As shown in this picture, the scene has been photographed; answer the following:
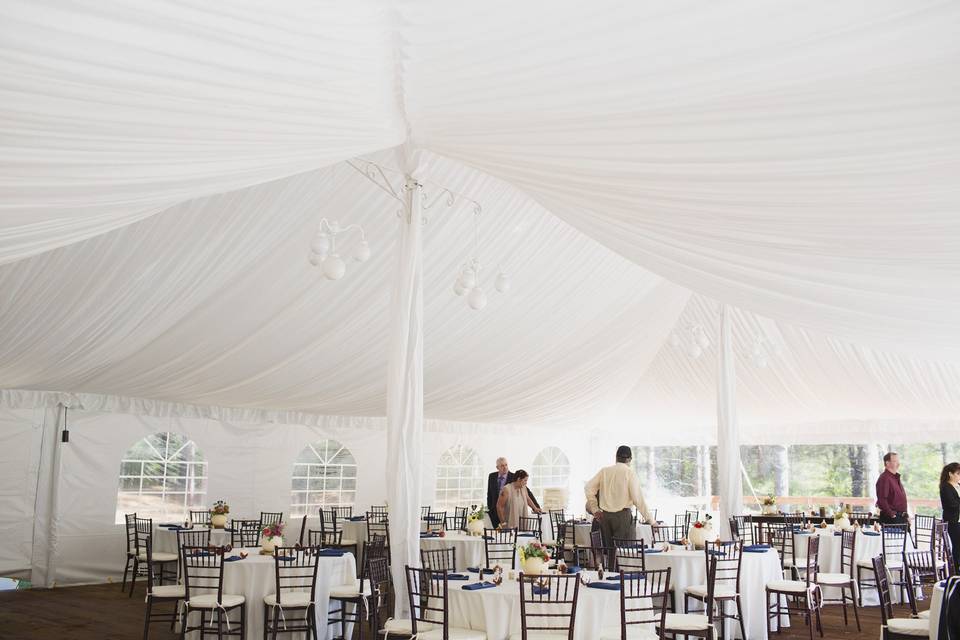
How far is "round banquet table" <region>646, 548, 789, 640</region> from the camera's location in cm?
711

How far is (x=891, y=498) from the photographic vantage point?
31.6ft

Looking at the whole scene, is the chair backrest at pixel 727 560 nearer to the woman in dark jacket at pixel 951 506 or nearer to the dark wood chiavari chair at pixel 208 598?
the woman in dark jacket at pixel 951 506

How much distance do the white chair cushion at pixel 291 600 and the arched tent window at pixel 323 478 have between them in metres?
6.23

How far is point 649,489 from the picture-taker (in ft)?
60.8

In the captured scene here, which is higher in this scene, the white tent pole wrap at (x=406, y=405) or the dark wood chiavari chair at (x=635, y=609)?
the white tent pole wrap at (x=406, y=405)

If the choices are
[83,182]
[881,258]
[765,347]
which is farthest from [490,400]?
[83,182]

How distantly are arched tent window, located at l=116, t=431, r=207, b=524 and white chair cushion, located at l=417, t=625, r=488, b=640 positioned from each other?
23.2 ft

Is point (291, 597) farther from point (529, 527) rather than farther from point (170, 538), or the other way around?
point (529, 527)

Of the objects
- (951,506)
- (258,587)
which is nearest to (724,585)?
(951,506)

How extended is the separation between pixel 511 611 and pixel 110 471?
7.54 meters

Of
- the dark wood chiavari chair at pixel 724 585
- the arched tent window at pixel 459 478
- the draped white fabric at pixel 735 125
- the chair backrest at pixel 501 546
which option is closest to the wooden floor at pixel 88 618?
the dark wood chiavari chair at pixel 724 585

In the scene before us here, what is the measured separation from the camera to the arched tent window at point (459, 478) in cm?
1495

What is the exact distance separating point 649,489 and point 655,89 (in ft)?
53.3

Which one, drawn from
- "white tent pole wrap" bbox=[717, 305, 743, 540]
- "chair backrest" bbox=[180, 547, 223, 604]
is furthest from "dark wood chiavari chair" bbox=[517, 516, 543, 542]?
"chair backrest" bbox=[180, 547, 223, 604]
